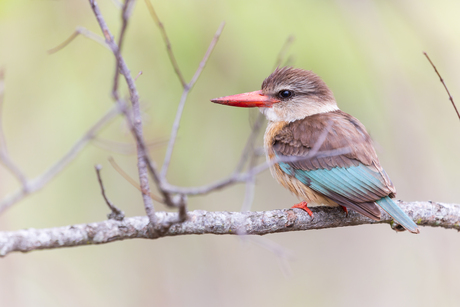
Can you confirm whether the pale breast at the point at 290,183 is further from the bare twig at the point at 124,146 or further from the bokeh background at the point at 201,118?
the bare twig at the point at 124,146

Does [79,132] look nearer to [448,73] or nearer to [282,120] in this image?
[282,120]

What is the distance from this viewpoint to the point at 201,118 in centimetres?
342

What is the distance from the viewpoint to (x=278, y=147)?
3.07 metres

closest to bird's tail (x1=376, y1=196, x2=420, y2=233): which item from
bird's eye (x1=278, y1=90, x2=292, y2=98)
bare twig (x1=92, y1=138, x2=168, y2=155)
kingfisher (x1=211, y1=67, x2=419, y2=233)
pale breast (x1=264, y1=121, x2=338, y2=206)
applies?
kingfisher (x1=211, y1=67, x2=419, y2=233)

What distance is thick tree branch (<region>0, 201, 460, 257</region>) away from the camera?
5.56 ft

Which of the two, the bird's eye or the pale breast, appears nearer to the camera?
the pale breast

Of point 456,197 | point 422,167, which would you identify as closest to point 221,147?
point 422,167

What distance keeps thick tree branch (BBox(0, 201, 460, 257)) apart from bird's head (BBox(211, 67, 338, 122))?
0.86 meters

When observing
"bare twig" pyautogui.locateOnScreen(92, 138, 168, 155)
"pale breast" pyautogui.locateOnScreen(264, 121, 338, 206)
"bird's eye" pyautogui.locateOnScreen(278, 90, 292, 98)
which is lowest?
"pale breast" pyautogui.locateOnScreen(264, 121, 338, 206)

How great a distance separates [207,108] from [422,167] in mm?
1730

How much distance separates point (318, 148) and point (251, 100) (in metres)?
1.02

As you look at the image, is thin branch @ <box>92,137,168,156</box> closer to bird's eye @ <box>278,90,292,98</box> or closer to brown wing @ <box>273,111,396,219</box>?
brown wing @ <box>273,111,396,219</box>

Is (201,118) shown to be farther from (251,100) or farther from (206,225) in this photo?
(206,225)

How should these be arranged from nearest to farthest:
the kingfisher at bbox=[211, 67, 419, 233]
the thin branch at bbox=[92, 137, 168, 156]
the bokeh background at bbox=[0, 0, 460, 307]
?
1. the thin branch at bbox=[92, 137, 168, 156]
2. the kingfisher at bbox=[211, 67, 419, 233]
3. the bokeh background at bbox=[0, 0, 460, 307]
